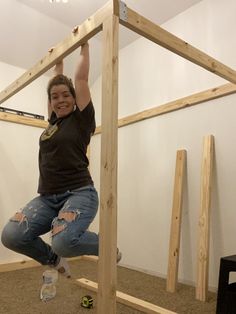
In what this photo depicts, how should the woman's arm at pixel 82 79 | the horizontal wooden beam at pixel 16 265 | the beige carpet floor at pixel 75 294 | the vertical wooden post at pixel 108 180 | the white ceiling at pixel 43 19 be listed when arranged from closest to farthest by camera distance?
the vertical wooden post at pixel 108 180 < the woman's arm at pixel 82 79 < the beige carpet floor at pixel 75 294 < the white ceiling at pixel 43 19 < the horizontal wooden beam at pixel 16 265

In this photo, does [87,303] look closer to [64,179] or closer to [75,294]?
[75,294]

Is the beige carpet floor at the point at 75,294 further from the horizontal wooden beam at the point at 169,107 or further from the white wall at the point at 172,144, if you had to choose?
the horizontal wooden beam at the point at 169,107

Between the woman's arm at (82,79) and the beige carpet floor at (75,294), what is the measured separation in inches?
54.1

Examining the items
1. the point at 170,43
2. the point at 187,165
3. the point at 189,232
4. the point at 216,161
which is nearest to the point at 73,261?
the point at 189,232

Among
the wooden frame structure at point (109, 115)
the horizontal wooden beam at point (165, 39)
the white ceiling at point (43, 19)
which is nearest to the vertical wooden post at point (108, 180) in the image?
the wooden frame structure at point (109, 115)

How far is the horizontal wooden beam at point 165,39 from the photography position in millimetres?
1492

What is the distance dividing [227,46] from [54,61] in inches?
61.8

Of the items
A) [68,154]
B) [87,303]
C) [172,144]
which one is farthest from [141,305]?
[172,144]

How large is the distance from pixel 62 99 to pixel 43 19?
5.70 ft

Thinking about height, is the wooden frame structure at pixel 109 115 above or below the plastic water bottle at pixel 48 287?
above

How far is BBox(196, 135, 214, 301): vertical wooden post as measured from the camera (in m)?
2.28

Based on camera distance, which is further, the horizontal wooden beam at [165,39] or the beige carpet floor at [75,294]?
the beige carpet floor at [75,294]

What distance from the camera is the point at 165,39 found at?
1.66 m

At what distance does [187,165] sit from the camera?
279cm
